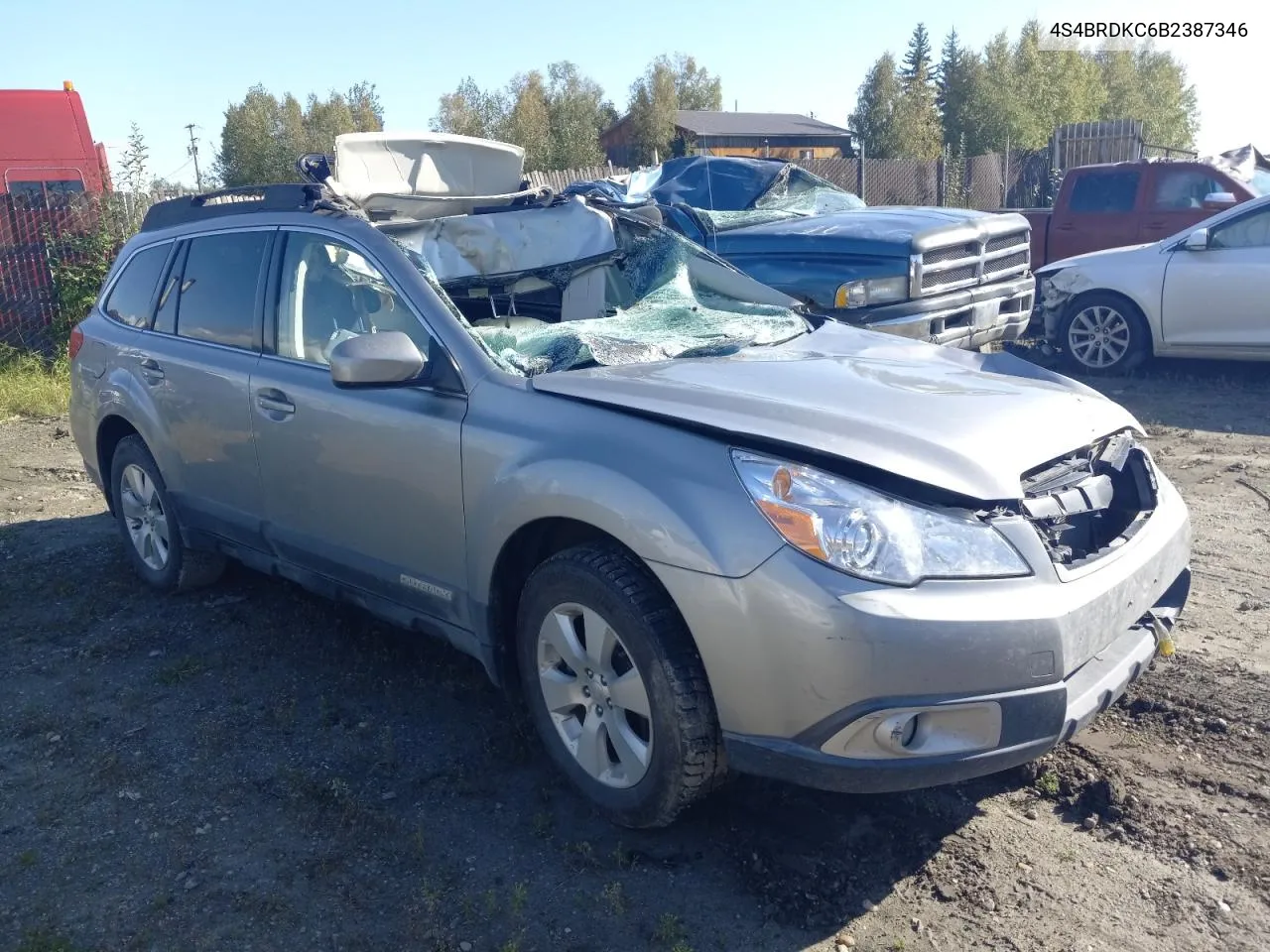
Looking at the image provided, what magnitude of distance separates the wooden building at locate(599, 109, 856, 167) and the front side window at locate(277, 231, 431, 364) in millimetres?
52368

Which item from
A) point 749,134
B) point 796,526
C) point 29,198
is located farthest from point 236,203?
point 749,134

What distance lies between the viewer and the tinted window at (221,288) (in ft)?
14.6

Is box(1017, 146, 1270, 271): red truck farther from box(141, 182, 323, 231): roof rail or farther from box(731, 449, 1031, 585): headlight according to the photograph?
box(731, 449, 1031, 585): headlight

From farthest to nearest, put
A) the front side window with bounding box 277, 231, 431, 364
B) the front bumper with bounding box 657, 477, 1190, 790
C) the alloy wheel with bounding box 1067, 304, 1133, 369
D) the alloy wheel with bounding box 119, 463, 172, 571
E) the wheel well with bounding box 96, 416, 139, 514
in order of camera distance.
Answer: the alloy wheel with bounding box 1067, 304, 1133, 369, the wheel well with bounding box 96, 416, 139, 514, the alloy wheel with bounding box 119, 463, 172, 571, the front side window with bounding box 277, 231, 431, 364, the front bumper with bounding box 657, 477, 1190, 790

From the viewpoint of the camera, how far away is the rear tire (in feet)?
16.9

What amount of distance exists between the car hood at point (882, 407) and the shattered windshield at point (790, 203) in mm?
5401

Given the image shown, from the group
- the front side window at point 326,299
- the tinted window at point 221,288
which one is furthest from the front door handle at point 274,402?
the tinted window at point 221,288

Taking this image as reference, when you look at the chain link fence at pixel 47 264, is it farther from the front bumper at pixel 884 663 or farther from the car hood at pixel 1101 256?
the front bumper at pixel 884 663

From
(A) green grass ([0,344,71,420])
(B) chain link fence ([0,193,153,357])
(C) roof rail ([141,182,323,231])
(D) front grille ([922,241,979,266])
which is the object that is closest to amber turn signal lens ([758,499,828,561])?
(C) roof rail ([141,182,323,231])

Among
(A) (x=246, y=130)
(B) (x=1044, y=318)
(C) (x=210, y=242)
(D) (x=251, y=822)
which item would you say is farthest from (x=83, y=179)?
(A) (x=246, y=130)

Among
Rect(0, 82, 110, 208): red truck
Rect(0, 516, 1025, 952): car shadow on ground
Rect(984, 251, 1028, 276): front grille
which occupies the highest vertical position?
Rect(0, 82, 110, 208): red truck

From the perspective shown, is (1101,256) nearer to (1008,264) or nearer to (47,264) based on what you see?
(1008,264)

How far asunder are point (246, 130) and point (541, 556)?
5211 cm

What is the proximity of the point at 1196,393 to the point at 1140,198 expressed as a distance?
3.60 metres
